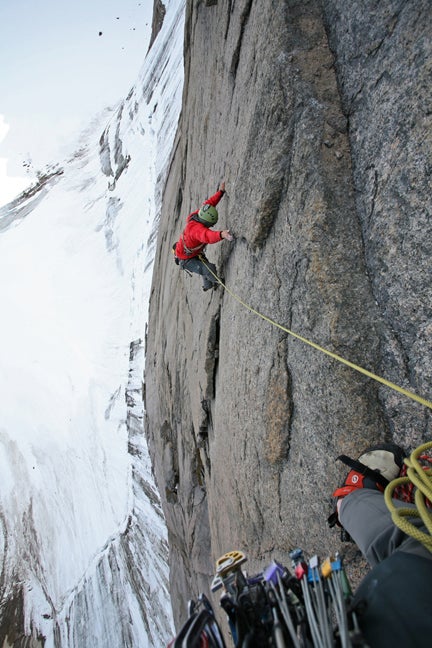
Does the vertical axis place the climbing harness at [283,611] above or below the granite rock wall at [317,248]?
below

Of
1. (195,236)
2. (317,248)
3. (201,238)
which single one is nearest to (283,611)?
(317,248)

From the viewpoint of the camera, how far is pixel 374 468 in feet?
9.41

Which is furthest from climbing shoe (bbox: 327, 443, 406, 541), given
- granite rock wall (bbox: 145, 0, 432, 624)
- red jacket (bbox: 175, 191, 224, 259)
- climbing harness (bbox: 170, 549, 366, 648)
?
red jacket (bbox: 175, 191, 224, 259)

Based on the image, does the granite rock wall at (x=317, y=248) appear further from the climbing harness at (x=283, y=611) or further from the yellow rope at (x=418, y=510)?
the climbing harness at (x=283, y=611)

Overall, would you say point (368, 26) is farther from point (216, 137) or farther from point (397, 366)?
point (216, 137)

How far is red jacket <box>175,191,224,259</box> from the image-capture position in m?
5.46

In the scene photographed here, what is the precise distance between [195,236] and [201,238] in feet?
0.55

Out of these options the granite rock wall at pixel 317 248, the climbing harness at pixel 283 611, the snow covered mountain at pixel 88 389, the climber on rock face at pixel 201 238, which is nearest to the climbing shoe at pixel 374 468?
the granite rock wall at pixel 317 248

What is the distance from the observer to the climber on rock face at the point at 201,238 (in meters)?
5.57

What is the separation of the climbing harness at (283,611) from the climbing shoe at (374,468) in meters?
1.12

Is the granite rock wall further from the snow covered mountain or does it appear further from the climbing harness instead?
the snow covered mountain

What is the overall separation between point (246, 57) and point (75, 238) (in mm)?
19552

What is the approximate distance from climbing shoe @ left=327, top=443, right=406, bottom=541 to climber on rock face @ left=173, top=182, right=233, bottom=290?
302 cm

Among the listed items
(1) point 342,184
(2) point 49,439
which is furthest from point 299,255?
(2) point 49,439
